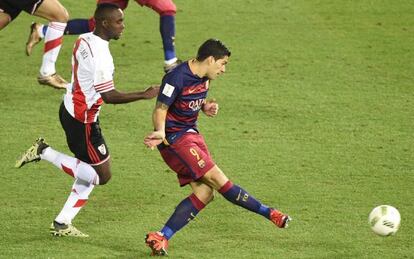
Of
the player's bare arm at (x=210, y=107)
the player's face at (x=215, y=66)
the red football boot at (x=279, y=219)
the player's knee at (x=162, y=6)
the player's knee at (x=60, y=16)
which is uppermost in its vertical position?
the player's knee at (x=162, y=6)

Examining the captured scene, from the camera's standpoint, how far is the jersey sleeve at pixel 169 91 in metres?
8.81

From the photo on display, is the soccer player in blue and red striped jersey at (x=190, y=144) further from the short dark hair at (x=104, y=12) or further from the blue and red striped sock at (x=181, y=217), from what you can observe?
the short dark hair at (x=104, y=12)

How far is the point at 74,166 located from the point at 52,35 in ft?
8.64

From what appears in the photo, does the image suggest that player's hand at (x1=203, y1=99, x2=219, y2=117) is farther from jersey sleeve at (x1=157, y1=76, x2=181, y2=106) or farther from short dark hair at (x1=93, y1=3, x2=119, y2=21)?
short dark hair at (x1=93, y1=3, x2=119, y2=21)

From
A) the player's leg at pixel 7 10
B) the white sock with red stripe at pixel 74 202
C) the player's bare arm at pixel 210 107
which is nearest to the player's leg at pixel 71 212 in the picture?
the white sock with red stripe at pixel 74 202

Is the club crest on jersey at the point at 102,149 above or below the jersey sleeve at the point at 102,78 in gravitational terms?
below

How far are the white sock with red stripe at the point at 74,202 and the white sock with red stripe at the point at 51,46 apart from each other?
7.91 ft

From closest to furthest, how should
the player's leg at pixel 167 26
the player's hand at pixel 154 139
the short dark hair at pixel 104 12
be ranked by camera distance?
the player's hand at pixel 154 139
the short dark hair at pixel 104 12
the player's leg at pixel 167 26

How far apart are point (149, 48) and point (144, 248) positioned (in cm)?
593

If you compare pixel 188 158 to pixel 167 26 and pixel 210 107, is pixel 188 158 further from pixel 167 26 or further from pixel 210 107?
pixel 167 26

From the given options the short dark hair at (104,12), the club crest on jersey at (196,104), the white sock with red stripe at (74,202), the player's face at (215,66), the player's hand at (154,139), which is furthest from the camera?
the white sock with red stripe at (74,202)

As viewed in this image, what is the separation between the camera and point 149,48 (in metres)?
14.7

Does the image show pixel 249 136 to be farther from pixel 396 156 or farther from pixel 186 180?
pixel 186 180

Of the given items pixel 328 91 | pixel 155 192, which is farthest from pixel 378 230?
pixel 328 91
